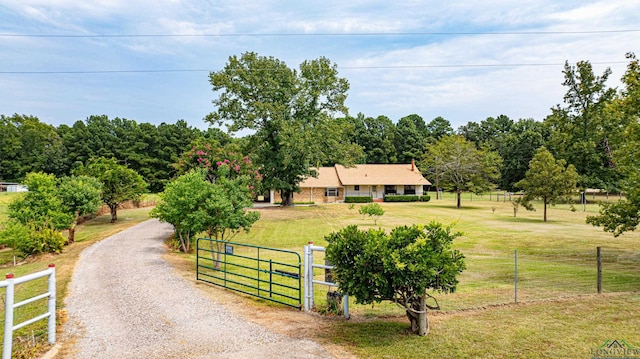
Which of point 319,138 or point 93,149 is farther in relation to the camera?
point 93,149

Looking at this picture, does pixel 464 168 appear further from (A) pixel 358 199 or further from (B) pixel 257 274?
(B) pixel 257 274

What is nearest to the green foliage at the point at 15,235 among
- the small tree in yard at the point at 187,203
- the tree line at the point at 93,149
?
the small tree in yard at the point at 187,203

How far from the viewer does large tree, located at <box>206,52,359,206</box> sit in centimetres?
3469

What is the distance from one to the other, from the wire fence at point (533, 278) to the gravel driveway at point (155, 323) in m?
2.40

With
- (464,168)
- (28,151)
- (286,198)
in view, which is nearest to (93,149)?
(28,151)

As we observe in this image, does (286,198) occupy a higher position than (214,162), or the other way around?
(214,162)

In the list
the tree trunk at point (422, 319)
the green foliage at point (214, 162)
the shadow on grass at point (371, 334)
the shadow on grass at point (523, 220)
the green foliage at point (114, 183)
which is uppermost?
the green foliage at point (214, 162)

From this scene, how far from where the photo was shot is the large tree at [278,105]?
34688 mm

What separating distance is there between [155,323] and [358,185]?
4280 cm

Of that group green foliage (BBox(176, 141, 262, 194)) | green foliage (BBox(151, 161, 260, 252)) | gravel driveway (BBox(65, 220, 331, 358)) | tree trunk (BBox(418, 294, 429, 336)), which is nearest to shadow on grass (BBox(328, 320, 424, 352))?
tree trunk (BBox(418, 294, 429, 336))

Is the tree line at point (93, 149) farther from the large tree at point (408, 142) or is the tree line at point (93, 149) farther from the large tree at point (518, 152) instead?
the large tree at point (518, 152)

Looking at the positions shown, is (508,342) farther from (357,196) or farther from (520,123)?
(520,123)

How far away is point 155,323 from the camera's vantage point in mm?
7426

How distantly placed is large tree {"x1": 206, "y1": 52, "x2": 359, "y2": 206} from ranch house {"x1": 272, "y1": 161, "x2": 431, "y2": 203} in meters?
12.0
